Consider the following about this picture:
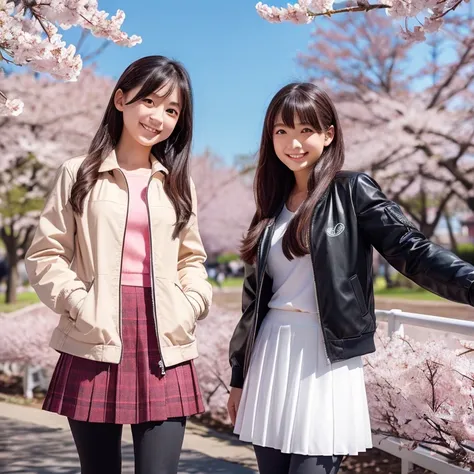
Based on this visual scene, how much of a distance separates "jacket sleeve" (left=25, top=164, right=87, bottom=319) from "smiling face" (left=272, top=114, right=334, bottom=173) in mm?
700

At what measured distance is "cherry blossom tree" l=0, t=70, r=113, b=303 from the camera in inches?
548

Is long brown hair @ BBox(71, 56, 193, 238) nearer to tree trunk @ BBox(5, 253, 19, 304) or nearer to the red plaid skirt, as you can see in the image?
the red plaid skirt

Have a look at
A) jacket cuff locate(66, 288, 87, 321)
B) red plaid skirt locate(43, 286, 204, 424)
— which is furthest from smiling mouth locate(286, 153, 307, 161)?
jacket cuff locate(66, 288, 87, 321)

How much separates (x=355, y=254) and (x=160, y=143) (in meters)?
0.84

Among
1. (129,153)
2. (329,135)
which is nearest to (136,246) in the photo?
(129,153)

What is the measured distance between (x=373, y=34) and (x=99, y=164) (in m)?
14.6

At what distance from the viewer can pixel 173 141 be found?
242cm

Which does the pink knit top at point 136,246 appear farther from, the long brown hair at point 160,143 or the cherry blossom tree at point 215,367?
the cherry blossom tree at point 215,367

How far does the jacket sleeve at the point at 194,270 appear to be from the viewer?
2.26 meters

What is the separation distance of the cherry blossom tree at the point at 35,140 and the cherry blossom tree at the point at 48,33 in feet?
35.6

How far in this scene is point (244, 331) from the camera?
225 cm

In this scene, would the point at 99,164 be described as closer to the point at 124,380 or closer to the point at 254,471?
the point at 124,380

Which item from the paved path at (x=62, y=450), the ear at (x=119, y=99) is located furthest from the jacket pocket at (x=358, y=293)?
the paved path at (x=62, y=450)

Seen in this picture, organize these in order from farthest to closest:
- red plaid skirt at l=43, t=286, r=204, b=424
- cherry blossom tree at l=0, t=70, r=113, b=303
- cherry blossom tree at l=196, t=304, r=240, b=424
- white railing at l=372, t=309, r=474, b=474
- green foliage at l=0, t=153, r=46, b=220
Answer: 1. cherry blossom tree at l=0, t=70, r=113, b=303
2. green foliage at l=0, t=153, r=46, b=220
3. cherry blossom tree at l=196, t=304, r=240, b=424
4. white railing at l=372, t=309, r=474, b=474
5. red plaid skirt at l=43, t=286, r=204, b=424
